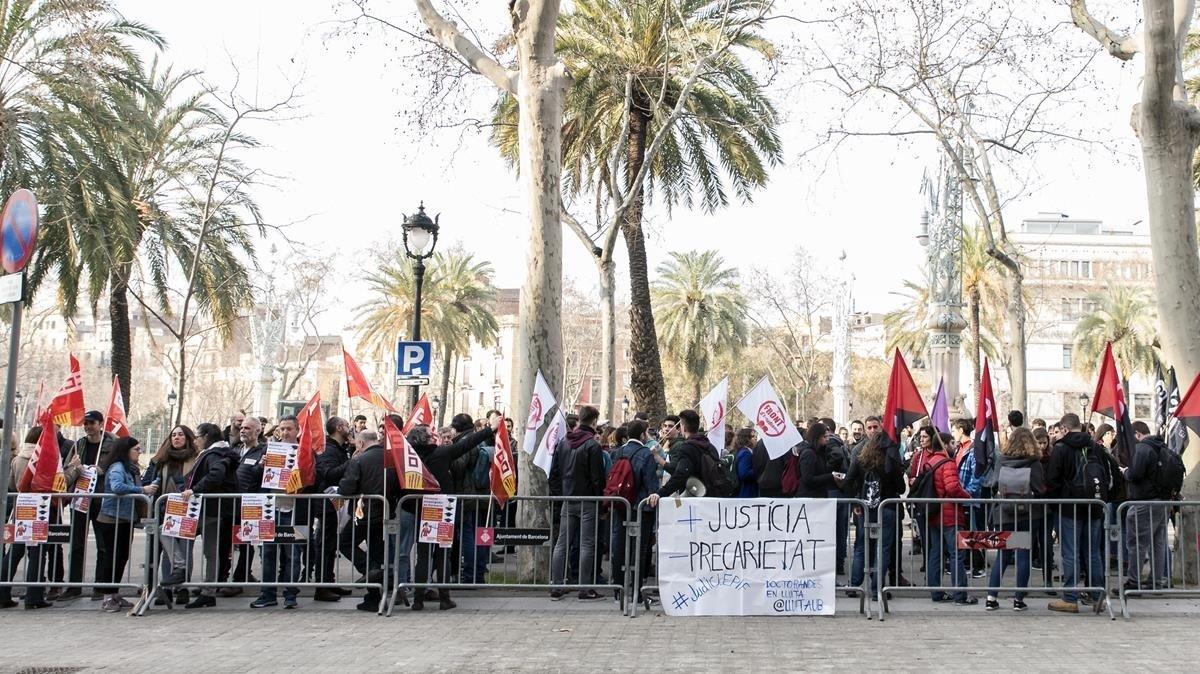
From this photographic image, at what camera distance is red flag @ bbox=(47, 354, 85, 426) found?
1053cm

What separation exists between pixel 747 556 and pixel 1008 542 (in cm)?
229

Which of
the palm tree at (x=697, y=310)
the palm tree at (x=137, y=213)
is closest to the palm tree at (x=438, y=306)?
the palm tree at (x=697, y=310)

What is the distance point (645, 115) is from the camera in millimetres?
22688

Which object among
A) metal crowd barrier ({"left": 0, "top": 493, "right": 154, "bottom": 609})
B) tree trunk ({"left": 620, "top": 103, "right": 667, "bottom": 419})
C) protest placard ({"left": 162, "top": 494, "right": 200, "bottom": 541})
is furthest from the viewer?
tree trunk ({"left": 620, "top": 103, "right": 667, "bottom": 419})

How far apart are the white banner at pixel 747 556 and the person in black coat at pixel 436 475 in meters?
1.96

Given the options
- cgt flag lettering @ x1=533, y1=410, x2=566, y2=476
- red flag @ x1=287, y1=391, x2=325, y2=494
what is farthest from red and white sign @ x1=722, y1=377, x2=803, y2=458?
red flag @ x1=287, y1=391, x2=325, y2=494

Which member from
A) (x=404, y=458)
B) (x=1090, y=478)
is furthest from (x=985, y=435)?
(x=404, y=458)

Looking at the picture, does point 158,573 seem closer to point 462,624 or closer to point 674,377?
point 462,624

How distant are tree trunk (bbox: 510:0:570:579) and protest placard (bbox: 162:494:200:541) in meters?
3.08

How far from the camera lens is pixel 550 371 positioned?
38.5 feet

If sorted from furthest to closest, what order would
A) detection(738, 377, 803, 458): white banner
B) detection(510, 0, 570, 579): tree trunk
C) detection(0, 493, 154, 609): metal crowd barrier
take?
detection(510, 0, 570, 579): tree trunk
detection(738, 377, 803, 458): white banner
detection(0, 493, 154, 609): metal crowd barrier

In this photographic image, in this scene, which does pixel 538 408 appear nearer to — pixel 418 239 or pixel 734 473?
pixel 734 473

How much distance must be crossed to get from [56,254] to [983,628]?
1827 centimetres

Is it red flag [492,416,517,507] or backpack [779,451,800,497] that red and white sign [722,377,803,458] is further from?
red flag [492,416,517,507]
